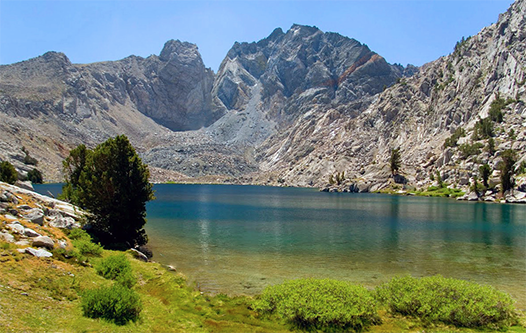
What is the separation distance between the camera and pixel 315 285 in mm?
17812

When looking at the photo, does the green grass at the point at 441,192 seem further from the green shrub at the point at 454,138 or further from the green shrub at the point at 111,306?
the green shrub at the point at 111,306

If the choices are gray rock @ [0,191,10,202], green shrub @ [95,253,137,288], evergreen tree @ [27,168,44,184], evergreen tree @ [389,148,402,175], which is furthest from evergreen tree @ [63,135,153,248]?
evergreen tree @ [389,148,402,175]

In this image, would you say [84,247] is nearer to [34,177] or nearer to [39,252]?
[39,252]

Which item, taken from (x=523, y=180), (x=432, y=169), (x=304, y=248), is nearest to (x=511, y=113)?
(x=432, y=169)

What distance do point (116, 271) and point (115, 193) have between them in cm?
1661

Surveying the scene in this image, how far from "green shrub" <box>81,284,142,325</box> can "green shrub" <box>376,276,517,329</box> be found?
1290 cm

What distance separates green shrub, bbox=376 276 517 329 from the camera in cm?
1633

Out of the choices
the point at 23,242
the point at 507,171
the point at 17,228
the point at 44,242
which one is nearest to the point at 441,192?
the point at 507,171

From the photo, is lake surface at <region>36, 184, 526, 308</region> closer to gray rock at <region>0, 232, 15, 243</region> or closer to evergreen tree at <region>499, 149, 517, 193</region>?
gray rock at <region>0, 232, 15, 243</region>

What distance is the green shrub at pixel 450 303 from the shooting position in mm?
16328

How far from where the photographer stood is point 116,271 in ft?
67.4

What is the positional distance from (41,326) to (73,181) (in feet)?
127

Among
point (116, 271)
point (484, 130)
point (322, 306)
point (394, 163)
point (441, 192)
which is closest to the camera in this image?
point (322, 306)

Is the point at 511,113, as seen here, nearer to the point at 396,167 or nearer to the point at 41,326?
the point at 396,167
